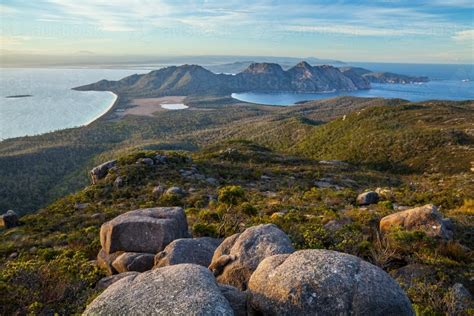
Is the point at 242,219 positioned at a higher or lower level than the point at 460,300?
lower

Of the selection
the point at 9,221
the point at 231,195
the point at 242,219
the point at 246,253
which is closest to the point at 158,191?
the point at 231,195

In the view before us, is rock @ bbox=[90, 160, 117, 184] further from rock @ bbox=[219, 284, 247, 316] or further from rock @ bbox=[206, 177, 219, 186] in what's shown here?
rock @ bbox=[219, 284, 247, 316]

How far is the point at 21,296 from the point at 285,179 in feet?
115

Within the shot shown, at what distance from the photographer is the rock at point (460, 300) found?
33.7 feet

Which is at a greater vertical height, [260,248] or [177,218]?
[260,248]

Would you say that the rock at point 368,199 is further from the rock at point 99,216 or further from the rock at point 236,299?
the rock at point 236,299

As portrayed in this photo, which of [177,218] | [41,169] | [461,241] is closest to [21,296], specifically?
[177,218]

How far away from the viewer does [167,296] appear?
24.4 feet

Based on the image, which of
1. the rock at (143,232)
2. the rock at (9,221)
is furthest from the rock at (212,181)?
the rock at (143,232)

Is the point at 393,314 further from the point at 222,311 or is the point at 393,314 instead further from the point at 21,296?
the point at 21,296

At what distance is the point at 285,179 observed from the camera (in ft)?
142

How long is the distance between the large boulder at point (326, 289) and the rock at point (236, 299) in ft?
1.15

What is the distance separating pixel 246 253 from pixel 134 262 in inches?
210

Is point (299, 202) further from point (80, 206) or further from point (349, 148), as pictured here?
point (349, 148)
